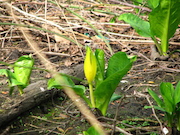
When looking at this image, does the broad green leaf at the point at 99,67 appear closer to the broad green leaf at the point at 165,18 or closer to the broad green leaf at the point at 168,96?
the broad green leaf at the point at 168,96

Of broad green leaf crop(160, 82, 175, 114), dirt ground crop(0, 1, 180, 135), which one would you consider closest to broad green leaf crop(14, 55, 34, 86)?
dirt ground crop(0, 1, 180, 135)

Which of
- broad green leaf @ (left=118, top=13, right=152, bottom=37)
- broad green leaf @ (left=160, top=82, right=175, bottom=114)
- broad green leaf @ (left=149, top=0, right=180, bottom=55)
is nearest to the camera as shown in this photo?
broad green leaf @ (left=160, top=82, right=175, bottom=114)

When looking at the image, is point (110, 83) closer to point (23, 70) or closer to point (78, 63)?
point (23, 70)

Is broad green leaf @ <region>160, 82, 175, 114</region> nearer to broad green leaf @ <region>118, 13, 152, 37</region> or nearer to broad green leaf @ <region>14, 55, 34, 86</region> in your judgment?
broad green leaf @ <region>14, 55, 34, 86</region>

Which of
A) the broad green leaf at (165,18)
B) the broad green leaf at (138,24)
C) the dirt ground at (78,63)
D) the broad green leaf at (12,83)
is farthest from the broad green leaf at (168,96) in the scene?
the broad green leaf at (138,24)

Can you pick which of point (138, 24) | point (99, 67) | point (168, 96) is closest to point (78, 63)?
Result: point (138, 24)

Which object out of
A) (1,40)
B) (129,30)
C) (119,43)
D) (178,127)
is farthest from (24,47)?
(178,127)
